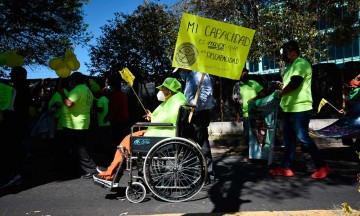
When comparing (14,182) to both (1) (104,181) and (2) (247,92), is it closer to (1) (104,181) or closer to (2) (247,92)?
(1) (104,181)

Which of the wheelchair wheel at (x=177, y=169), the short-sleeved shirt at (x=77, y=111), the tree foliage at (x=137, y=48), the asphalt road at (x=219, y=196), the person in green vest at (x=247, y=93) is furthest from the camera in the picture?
the tree foliage at (x=137, y=48)

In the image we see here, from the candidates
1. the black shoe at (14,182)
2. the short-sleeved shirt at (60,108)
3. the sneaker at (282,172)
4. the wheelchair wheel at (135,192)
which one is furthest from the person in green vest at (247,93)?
the black shoe at (14,182)

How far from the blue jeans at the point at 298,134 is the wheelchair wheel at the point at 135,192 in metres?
2.35

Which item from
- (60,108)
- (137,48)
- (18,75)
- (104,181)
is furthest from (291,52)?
(137,48)

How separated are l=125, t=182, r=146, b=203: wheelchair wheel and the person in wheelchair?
10.8 inches

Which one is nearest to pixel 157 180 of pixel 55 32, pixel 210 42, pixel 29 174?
pixel 210 42

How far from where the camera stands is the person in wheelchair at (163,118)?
14.9ft

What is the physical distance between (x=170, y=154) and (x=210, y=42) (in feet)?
4.61

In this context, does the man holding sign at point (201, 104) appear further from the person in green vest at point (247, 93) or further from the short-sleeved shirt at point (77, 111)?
the person in green vest at point (247, 93)

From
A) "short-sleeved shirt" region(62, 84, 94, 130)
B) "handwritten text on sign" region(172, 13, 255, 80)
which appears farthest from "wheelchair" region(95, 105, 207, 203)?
"short-sleeved shirt" region(62, 84, 94, 130)

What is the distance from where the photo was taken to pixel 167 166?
14.5 ft

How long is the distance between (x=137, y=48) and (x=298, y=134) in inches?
313

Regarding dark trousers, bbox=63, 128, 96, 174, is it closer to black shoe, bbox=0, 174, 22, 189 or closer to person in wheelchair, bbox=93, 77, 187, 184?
black shoe, bbox=0, 174, 22, 189

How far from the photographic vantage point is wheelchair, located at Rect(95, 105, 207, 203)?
14.2 ft
